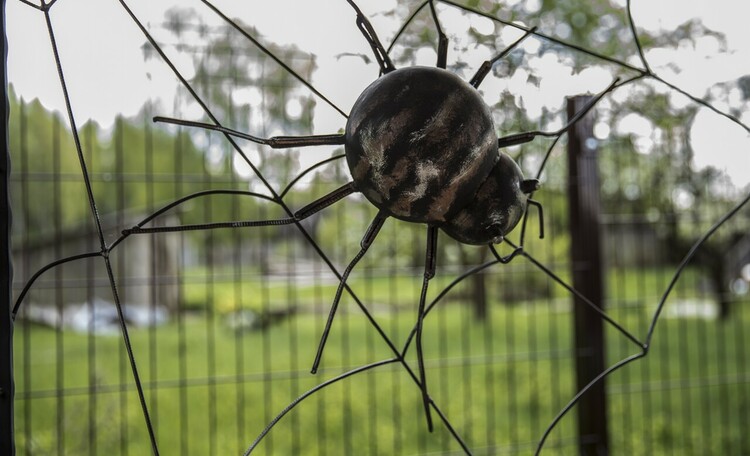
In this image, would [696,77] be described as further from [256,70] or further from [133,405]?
[133,405]

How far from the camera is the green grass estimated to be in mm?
2051

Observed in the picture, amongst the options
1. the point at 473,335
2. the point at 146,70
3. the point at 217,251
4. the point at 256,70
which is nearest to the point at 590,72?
the point at 146,70

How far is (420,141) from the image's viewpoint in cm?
41

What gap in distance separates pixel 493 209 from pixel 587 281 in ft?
4.77

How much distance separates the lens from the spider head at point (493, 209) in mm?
469

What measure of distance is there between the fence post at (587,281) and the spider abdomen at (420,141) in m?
1.45

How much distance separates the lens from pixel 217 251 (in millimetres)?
5059

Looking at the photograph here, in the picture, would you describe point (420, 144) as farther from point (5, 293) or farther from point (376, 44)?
point (5, 293)

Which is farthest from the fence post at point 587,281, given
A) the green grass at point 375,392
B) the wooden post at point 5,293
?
the wooden post at point 5,293

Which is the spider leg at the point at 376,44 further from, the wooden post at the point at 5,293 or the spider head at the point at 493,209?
the wooden post at the point at 5,293

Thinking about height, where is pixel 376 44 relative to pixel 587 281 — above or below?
above

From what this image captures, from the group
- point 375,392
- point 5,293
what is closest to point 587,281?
point 375,392

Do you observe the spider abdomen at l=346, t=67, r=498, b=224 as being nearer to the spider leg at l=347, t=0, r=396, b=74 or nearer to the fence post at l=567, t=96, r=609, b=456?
the spider leg at l=347, t=0, r=396, b=74

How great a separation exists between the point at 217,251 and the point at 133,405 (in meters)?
1.96
